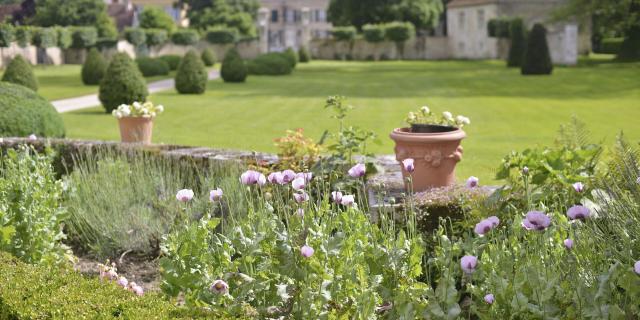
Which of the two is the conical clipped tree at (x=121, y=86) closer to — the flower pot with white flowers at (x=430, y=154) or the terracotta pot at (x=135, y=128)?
the terracotta pot at (x=135, y=128)

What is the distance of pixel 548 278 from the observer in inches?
135

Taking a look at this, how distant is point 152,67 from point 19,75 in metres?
11.3

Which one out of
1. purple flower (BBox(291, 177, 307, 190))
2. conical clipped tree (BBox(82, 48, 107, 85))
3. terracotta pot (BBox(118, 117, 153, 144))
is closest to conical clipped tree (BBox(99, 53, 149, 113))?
terracotta pot (BBox(118, 117, 153, 144))

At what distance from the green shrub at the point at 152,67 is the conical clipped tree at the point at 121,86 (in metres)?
14.3

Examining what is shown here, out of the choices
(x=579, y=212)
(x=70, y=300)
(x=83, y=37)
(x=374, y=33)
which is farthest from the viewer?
(x=374, y=33)

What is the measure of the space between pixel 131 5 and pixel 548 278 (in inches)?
2975

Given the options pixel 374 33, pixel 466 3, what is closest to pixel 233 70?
pixel 374 33

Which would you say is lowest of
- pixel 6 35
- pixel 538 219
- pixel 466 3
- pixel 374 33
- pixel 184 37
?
pixel 538 219

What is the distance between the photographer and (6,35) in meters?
37.1

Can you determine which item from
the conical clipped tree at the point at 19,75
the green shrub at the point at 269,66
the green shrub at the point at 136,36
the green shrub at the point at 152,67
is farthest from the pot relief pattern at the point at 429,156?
the green shrub at the point at 136,36

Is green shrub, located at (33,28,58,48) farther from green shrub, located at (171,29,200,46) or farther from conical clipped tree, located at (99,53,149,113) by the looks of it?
conical clipped tree, located at (99,53,149,113)

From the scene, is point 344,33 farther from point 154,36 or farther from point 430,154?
point 430,154

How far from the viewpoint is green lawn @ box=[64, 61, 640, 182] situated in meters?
13.5

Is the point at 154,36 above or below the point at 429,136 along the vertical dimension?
above
